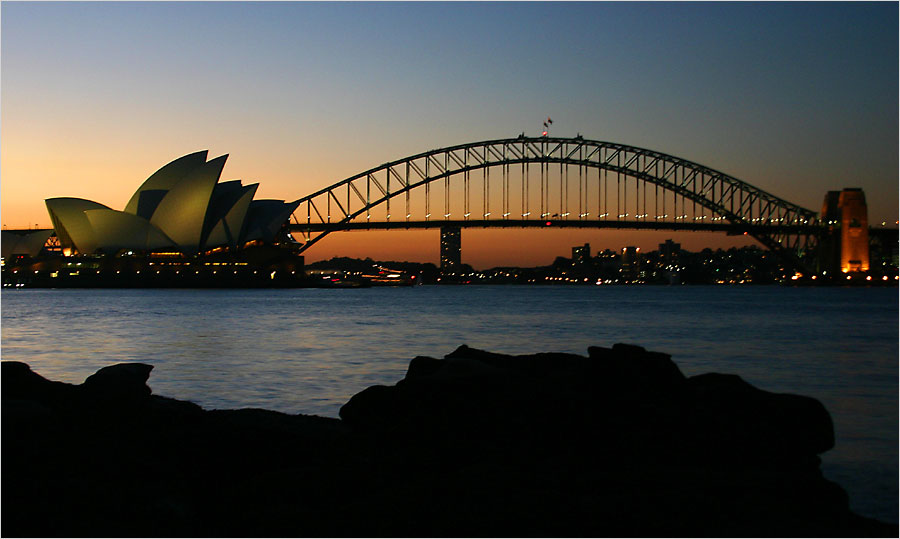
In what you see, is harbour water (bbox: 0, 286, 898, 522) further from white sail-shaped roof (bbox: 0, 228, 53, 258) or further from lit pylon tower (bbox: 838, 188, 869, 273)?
white sail-shaped roof (bbox: 0, 228, 53, 258)

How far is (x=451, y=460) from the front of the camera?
6.03 meters

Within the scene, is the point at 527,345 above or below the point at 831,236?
below

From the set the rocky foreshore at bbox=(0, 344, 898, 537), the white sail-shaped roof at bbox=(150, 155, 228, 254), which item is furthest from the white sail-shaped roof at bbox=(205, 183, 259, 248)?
the rocky foreshore at bbox=(0, 344, 898, 537)

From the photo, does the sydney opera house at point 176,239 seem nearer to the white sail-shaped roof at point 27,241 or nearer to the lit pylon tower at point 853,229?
the white sail-shaped roof at point 27,241

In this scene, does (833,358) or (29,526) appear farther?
(833,358)

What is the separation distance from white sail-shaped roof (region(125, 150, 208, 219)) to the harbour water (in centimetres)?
2521

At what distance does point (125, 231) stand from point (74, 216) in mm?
4578

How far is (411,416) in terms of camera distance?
646cm

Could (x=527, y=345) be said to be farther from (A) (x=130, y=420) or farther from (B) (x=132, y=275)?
(B) (x=132, y=275)

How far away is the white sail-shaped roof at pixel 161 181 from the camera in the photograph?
199 feet

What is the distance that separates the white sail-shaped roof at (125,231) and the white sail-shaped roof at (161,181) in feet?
3.11

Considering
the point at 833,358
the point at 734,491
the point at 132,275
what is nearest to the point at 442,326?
the point at 833,358

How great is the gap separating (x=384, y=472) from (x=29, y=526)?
79.5 inches

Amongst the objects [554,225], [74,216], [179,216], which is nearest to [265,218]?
[179,216]
